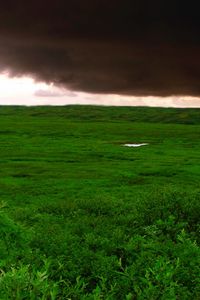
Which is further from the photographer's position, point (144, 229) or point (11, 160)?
point (11, 160)

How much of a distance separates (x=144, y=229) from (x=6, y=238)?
3.48m

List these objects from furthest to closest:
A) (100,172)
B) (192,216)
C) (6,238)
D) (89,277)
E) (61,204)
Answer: (100,172)
(61,204)
(192,216)
(6,238)
(89,277)

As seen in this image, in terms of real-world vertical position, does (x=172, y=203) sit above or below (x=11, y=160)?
above

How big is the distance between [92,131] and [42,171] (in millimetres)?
48086

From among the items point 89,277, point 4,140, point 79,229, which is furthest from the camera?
point 4,140

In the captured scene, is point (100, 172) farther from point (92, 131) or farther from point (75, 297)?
point (92, 131)

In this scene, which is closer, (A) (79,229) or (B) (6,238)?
(B) (6,238)

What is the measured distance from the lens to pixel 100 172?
38250 mm

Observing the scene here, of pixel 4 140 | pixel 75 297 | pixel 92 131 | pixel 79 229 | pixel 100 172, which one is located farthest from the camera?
pixel 92 131

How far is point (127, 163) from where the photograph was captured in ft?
145

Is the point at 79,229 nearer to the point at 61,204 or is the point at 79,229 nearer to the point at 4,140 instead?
the point at 61,204

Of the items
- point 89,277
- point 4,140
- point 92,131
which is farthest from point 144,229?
point 92,131

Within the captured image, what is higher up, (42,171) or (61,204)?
(61,204)

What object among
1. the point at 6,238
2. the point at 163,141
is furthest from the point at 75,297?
the point at 163,141
